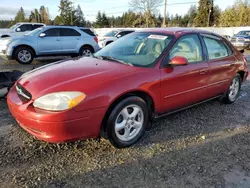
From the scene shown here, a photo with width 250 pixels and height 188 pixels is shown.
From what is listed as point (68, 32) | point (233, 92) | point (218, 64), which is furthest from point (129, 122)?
point (68, 32)

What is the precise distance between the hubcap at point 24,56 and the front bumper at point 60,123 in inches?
314

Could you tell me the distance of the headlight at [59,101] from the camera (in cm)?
280

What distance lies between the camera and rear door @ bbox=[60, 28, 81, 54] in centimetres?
1130

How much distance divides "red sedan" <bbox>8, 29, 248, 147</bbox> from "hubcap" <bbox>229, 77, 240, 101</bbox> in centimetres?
53

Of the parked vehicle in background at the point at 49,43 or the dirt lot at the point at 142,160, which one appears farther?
the parked vehicle in background at the point at 49,43

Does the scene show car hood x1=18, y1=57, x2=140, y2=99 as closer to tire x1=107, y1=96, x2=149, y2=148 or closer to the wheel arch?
the wheel arch

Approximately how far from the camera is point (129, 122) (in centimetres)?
338

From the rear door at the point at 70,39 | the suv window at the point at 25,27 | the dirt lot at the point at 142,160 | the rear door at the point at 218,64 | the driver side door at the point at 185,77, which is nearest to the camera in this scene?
the dirt lot at the point at 142,160

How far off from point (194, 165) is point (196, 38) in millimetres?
2249

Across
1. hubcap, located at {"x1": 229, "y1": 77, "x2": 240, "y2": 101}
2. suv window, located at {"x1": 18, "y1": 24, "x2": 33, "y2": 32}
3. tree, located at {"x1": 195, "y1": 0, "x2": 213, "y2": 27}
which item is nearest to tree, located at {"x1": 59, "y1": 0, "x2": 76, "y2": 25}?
tree, located at {"x1": 195, "y1": 0, "x2": 213, "y2": 27}

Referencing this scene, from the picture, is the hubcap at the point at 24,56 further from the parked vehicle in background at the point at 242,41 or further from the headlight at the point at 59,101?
the parked vehicle in background at the point at 242,41

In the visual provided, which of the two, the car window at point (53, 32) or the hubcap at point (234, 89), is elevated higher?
the car window at point (53, 32)

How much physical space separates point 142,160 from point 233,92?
10.6 feet

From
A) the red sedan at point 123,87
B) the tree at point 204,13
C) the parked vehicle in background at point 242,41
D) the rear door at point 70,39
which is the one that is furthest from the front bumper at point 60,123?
the tree at point 204,13
